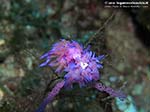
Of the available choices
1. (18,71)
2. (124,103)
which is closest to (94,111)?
(124,103)

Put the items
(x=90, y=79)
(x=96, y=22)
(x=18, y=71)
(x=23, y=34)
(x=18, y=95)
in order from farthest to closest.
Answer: (x=96, y=22) → (x=23, y=34) → (x=18, y=71) → (x=18, y=95) → (x=90, y=79)

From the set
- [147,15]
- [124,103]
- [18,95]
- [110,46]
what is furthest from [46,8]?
[124,103]

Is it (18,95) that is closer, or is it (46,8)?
(18,95)

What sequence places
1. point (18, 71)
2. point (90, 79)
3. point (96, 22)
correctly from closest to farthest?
point (90, 79) < point (18, 71) < point (96, 22)

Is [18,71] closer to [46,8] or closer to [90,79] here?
[46,8]

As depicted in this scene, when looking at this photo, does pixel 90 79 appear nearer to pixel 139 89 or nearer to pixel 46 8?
pixel 139 89

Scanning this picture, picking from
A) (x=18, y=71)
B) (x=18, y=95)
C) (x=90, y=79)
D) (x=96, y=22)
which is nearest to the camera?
(x=90, y=79)

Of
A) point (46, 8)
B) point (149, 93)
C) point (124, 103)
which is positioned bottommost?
point (149, 93)

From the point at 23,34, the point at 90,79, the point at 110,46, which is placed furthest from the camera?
the point at 110,46

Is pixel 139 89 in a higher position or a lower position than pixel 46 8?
lower
